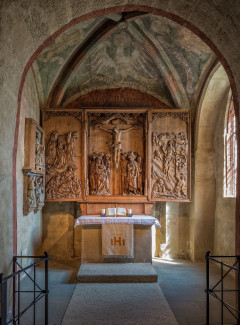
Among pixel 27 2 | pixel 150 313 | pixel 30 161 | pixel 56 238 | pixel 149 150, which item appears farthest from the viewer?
pixel 56 238

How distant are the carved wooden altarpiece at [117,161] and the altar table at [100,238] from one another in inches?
42.9

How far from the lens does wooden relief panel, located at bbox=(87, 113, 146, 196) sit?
31.4 feet

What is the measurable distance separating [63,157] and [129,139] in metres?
2.41

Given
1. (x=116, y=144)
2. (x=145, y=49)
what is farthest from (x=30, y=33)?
(x=116, y=144)

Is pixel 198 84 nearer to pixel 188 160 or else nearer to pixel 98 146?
pixel 188 160

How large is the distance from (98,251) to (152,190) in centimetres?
271

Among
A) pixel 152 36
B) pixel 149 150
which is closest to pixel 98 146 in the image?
pixel 149 150

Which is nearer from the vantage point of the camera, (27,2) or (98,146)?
(27,2)

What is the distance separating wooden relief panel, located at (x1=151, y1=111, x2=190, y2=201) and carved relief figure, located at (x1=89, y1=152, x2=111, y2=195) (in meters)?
1.56

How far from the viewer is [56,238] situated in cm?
1021

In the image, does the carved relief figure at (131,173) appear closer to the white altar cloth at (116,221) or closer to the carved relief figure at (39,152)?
the white altar cloth at (116,221)

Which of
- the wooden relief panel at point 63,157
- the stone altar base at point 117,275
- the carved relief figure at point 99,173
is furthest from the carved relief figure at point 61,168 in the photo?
the stone altar base at point 117,275

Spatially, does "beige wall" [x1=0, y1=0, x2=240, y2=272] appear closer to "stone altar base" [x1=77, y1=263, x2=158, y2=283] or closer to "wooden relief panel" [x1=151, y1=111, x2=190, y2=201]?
"stone altar base" [x1=77, y1=263, x2=158, y2=283]

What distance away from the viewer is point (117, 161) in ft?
31.9
